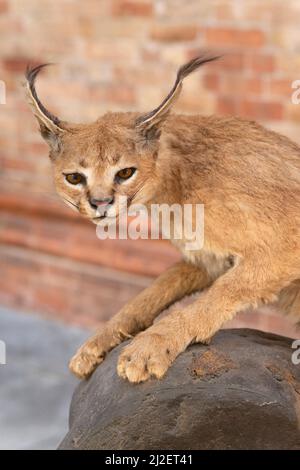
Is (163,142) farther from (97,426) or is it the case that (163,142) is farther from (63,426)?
(63,426)

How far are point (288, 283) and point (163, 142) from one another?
624 millimetres

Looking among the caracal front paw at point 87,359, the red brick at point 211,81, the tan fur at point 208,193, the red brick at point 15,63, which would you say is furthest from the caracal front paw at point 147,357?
the red brick at point 15,63

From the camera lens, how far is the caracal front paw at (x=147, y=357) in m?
2.81

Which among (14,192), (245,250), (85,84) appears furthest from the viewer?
(14,192)

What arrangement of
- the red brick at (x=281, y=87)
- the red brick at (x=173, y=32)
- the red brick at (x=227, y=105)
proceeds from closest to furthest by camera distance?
the red brick at (x=281, y=87), the red brick at (x=227, y=105), the red brick at (x=173, y=32)

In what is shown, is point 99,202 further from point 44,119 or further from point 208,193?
point 208,193

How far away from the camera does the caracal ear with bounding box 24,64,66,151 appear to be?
9.09 feet

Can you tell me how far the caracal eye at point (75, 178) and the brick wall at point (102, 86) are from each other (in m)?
2.59
